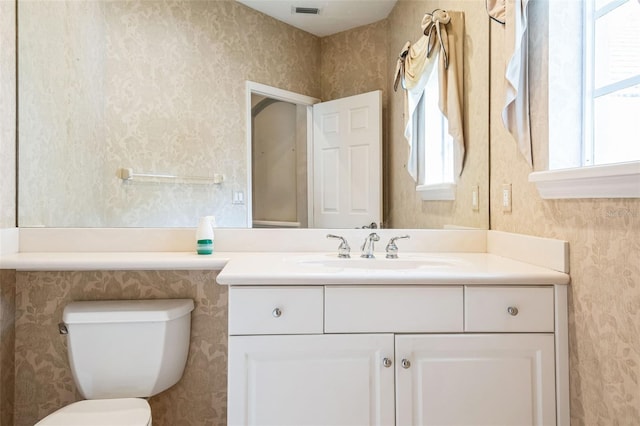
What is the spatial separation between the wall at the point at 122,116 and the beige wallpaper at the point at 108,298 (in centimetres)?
24

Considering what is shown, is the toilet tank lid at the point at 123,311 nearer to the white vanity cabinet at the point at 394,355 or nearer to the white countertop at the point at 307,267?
the white countertop at the point at 307,267

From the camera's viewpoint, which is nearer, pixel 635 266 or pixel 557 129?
pixel 635 266

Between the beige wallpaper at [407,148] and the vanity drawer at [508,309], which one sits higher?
the beige wallpaper at [407,148]

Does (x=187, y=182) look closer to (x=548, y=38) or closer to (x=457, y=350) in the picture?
(x=457, y=350)

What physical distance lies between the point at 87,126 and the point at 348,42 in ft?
3.76

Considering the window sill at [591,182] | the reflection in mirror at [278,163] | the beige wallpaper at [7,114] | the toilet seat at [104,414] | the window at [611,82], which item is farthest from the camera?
the reflection in mirror at [278,163]

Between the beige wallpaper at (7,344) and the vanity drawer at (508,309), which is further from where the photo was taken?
the beige wallpaper at (7,344)

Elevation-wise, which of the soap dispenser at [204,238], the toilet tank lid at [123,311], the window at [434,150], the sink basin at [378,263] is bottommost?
the toilet tank lid at [123,311]

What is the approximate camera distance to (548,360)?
3.89ft

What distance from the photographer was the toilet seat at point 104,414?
4.05 feet

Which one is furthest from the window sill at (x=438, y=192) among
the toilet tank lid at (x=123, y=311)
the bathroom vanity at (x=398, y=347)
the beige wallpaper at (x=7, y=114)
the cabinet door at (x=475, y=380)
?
the beige wallpaper at (x=7, y=114)

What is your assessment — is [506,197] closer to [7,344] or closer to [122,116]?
[122,116]

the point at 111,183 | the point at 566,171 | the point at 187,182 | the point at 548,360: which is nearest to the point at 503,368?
the point at 548,360

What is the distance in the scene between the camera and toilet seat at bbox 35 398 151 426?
1233mm
